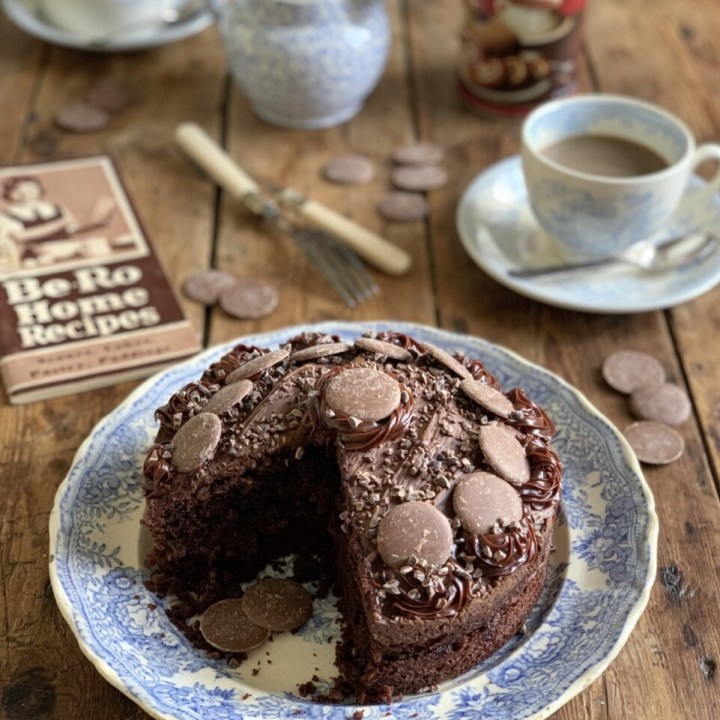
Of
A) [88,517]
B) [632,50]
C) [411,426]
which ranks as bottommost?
[632,50]

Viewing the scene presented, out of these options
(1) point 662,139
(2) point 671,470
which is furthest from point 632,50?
(2) point 671,470

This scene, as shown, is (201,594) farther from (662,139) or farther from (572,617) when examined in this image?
(662,139)

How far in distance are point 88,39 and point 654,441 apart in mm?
2224

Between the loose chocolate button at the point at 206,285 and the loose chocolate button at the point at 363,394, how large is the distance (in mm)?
789

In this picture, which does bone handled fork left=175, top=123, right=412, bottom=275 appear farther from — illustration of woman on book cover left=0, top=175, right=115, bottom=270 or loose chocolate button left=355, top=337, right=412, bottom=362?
loose chocolate button left=355, top=337, right=412, bottom=362

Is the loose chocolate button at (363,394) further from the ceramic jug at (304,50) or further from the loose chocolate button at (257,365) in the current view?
the ceramic jug at (304,50)

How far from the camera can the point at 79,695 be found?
1661 millimetres

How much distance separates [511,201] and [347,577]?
Answer: 131cm

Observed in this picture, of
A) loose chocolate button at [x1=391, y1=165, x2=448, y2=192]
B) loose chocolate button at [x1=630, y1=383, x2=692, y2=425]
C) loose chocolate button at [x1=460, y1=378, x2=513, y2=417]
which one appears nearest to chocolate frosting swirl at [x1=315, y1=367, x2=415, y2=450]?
loose chocolate button at [x1=460, y1=378, x2=513, y2=417]

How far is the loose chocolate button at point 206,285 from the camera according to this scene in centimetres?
246

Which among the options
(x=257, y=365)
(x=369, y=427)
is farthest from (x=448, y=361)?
(x=257, y=365)

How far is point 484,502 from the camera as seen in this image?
161 cm

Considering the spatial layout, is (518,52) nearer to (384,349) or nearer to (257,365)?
(384,349)

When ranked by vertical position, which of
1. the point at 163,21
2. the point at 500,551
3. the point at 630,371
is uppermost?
the point at 500,551
